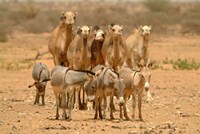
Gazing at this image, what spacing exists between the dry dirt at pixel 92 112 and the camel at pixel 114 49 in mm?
1306

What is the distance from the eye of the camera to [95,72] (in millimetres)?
14695

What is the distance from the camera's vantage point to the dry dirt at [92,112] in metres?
13.6

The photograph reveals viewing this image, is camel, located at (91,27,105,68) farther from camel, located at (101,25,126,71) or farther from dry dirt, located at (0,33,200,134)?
dry dirt, located at (0,33,200,134)

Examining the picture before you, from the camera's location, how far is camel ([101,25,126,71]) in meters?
17.5

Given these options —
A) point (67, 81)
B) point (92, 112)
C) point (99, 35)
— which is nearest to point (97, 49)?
point (99, 35)

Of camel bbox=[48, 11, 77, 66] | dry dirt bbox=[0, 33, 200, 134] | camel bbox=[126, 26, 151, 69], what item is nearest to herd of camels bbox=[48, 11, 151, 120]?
camel bbox=[48, 11, 77, 66]

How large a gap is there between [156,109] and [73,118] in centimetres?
312

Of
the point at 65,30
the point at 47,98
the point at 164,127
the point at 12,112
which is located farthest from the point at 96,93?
the point at 47,98

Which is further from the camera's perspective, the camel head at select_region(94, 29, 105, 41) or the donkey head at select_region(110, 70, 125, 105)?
the camel head at select_region(94, 29, 105, 41)

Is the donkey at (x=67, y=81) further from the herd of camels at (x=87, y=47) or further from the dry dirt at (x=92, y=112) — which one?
the herd of camels at (x=87, y=47)

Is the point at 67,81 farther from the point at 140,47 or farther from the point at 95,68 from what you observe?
the point at 140,47

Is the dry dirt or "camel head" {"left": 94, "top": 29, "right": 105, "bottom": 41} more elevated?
"camel head" {"left": 94, "top": 29, "right": 105, "bottom": 41}

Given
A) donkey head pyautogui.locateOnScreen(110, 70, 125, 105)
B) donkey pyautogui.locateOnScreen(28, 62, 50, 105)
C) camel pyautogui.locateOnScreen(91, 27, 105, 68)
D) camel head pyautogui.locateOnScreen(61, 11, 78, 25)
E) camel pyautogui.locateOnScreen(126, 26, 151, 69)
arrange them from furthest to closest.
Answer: camel pyautogui.locateOnScreen(126, 26, 151, 69), donkey pyautogui.locateOnScreen(28, 62, 50, 105), camel pyautogui.locateOnScreen(91, 27, 105, 68), camel head pyautogui.locateOnScreen(61, 11, 78, 25), donkey head pyautogui.locateOnScreen(110, 70, 125, 105)

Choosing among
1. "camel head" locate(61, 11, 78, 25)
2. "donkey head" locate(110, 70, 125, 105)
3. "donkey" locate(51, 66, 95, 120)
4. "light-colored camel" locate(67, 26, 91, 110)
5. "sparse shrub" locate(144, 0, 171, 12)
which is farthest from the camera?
"sparse shrub" locate(144, 0, 171, 12)
